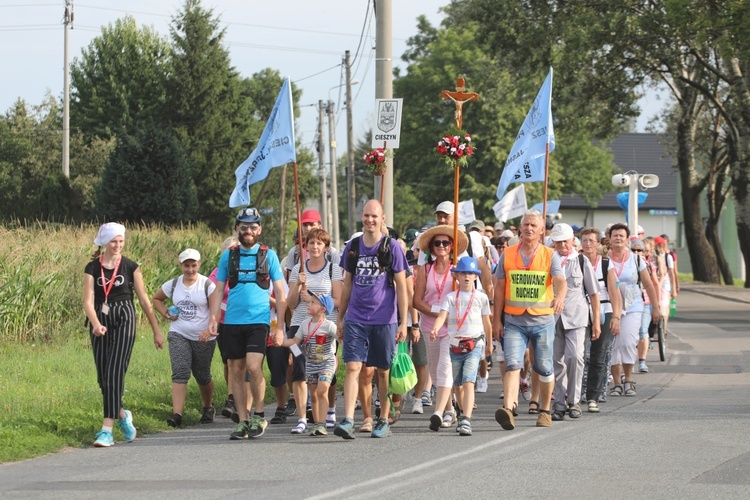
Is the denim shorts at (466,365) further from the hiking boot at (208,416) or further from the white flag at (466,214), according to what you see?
the white flag at (466,214)

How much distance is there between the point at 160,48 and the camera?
63.2m

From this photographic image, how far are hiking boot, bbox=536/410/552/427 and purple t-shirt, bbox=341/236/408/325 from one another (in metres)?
1.68

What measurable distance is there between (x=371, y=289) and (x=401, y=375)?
81 cm

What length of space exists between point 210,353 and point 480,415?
8.76ft

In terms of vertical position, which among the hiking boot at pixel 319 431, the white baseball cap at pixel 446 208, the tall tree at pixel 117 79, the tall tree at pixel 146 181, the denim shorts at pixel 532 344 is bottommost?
the hiking boot at pixel 319 431

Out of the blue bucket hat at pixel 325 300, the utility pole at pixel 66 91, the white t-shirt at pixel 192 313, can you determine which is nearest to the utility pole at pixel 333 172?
the utility pole at pixel 66 91

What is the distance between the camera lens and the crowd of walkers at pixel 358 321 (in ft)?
32.6

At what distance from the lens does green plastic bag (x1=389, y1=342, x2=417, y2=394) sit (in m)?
10.2

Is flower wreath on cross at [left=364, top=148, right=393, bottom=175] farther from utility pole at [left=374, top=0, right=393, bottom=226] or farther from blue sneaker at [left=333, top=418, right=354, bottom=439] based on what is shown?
blue sneaker at [left=333, top=418, right=354, bottom=439]

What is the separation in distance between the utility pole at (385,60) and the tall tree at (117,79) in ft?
146

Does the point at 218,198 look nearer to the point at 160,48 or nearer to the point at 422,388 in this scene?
the point at 160,48

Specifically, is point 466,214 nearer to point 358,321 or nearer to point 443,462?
point 358,321

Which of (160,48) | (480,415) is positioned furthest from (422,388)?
(160,48)

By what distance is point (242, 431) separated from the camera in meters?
→ 10.0
